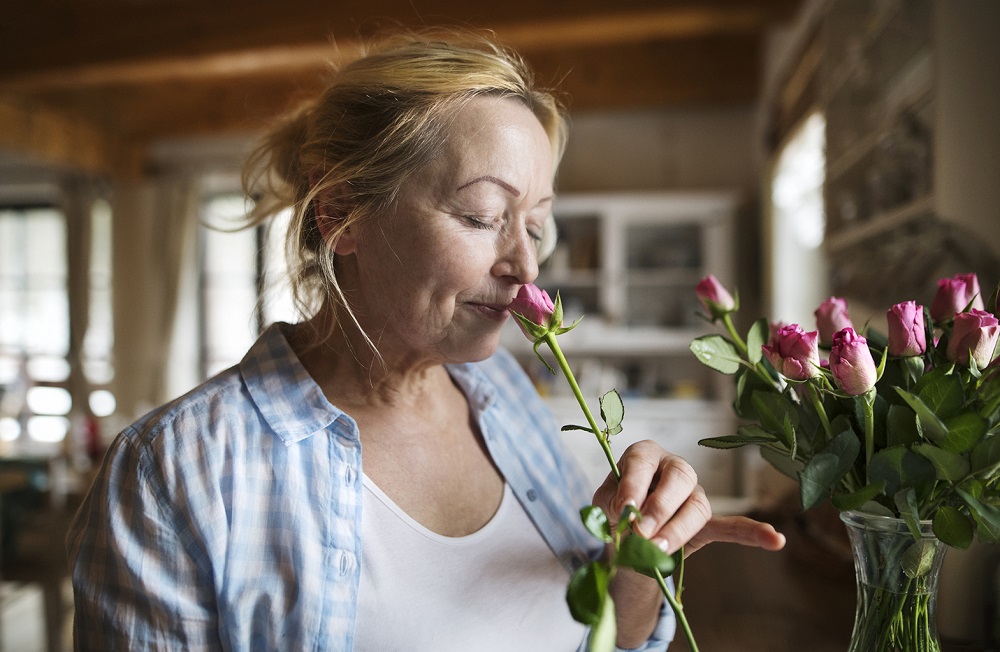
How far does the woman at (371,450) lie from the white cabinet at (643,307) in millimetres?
3338

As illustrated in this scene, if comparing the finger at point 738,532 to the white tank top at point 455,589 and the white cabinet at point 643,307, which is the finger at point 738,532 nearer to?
the white tank top at point 455,589

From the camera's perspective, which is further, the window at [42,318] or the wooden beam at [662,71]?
the window at [42,318]

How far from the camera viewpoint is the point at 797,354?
0.56 m

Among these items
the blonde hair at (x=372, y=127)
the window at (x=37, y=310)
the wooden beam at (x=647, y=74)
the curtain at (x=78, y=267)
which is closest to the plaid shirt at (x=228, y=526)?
the blonde hair at (x=372, y=127)

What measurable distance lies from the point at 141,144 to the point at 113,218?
62 centimetres

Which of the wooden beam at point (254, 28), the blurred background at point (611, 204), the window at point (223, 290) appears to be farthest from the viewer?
the window at point (223, 290)

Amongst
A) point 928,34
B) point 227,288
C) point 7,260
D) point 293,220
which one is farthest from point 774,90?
point 7,260

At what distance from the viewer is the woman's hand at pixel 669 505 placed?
0.56 meters

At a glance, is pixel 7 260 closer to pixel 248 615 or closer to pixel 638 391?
pixel 638 391

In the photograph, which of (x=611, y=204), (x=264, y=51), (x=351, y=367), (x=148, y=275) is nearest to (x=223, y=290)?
(x=148, y=275)

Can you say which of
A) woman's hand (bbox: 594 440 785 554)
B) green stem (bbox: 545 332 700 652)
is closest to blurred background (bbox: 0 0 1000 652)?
woman's hand (bbox: 594 440 785 554)

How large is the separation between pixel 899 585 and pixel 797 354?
0.23 meters

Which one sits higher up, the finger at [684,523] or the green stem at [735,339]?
the green stem at [735,339]

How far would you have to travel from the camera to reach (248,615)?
2.48 feet
